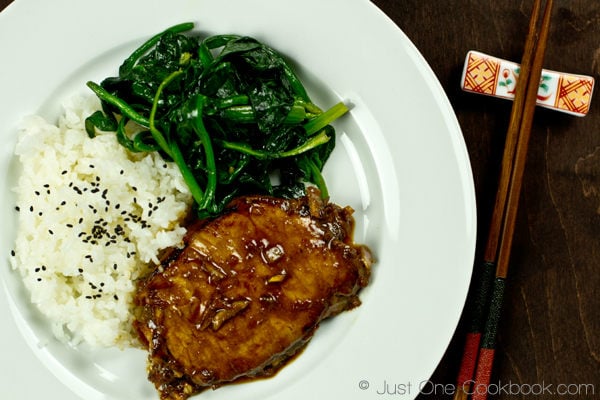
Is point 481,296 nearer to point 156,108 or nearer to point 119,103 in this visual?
point 156,108

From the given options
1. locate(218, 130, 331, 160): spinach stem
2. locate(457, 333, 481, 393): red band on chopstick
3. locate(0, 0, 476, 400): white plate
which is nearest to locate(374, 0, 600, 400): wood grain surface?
locate(457, 333, 481, 393): red band on chopstick

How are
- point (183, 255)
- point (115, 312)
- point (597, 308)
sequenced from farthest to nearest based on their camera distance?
point (597, 308), point (115, 312), point (183, 255)

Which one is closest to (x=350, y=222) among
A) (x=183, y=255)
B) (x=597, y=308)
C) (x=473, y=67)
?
(x=183, y=255)

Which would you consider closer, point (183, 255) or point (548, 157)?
point (183, 255)

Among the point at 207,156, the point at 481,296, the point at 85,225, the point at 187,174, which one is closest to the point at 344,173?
the point at 207,156

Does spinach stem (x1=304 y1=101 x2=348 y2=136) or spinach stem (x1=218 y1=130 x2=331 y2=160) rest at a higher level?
spinach stem (x1=304 y1=101 x2=348 y2=136)

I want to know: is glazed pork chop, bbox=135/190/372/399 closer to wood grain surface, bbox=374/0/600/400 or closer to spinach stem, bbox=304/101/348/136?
spinach stem, bbox=304/101/348/136

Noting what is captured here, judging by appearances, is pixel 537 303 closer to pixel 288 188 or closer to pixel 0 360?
pixel 288 188

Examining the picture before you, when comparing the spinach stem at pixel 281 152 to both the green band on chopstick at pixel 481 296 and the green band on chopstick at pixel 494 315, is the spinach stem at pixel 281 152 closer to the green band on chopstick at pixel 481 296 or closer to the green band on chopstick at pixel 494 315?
the green band on chopstick at pixel 481 296
